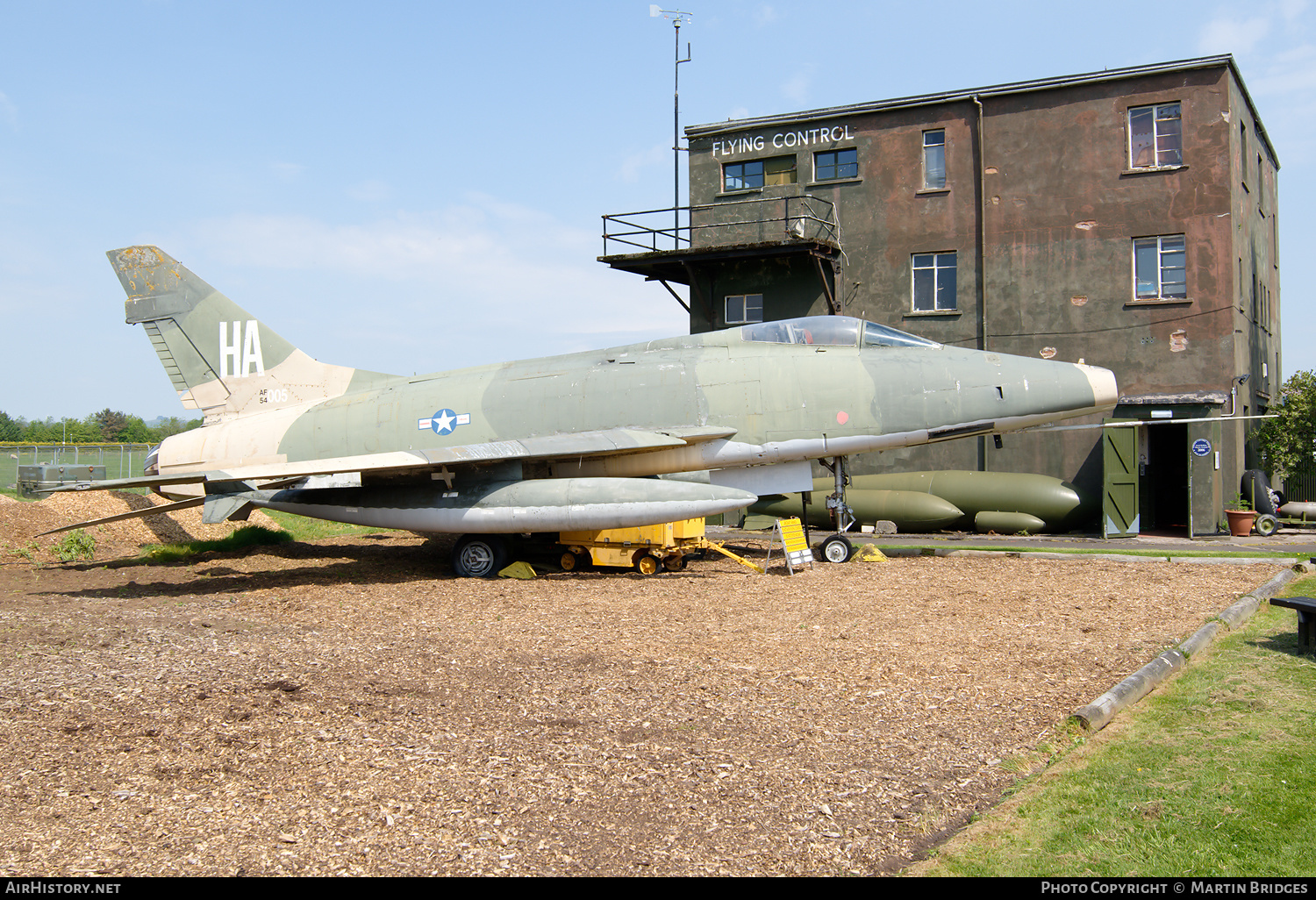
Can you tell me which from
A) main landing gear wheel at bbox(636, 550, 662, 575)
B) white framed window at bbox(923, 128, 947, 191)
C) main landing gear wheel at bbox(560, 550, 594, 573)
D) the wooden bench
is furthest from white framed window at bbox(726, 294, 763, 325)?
the wooden bench

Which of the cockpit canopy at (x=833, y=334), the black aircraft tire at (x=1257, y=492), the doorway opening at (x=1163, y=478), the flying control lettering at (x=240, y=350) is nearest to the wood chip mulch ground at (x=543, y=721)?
the cockpit canopy at (x=833, y=334)

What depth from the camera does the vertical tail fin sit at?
629 inches

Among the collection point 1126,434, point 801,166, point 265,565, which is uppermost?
point 801,166

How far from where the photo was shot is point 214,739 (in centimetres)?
562

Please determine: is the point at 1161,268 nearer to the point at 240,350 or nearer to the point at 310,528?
the point at 240,350

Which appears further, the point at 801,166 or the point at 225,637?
the point at 801,166


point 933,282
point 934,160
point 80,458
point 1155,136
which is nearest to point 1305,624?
point 933,282

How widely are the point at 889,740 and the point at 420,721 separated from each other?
125 inches

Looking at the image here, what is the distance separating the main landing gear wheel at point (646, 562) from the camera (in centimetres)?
1364

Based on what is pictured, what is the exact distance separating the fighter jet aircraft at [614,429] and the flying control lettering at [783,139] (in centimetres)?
1193

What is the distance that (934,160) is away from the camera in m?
23.1

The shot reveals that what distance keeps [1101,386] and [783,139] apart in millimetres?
14168

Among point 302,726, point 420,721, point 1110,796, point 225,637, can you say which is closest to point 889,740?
point 1110,796
